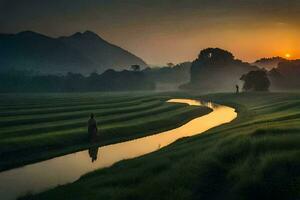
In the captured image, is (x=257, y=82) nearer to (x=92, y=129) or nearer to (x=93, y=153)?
(x=92, y=129)

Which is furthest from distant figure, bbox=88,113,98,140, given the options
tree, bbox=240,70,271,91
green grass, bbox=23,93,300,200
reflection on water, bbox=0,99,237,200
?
tree, bbox=240,70,271,91

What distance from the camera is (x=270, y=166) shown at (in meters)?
23.2

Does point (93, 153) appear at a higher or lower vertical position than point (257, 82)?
lower

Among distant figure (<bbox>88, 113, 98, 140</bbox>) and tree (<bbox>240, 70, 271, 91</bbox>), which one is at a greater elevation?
tree (<bbox>240, 70, 271, 91</bbox>)

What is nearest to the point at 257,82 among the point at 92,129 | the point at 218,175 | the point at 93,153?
the point at 92,129

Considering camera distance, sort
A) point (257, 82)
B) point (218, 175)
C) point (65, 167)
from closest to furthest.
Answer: point (218, 175)
point (65, 167)
point (257, 82)

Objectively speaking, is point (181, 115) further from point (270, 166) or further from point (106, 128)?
point (270, 166)

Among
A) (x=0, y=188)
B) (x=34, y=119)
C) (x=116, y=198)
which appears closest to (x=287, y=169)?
(x=116, y=198)

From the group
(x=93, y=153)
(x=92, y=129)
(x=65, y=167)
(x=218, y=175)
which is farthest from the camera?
(x=92, y=129)

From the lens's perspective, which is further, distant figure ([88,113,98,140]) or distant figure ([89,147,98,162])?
distant figure ([88,113,98,140])

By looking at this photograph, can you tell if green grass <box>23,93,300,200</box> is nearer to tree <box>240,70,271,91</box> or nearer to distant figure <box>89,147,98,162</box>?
distant figure <box>89,147,98,162</box>

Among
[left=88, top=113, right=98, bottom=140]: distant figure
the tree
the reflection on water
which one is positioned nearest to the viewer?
the reflection on water

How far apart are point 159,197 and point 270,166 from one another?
6904 mm

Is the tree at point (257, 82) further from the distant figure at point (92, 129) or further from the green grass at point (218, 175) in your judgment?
the green grass at point (218, 175)
